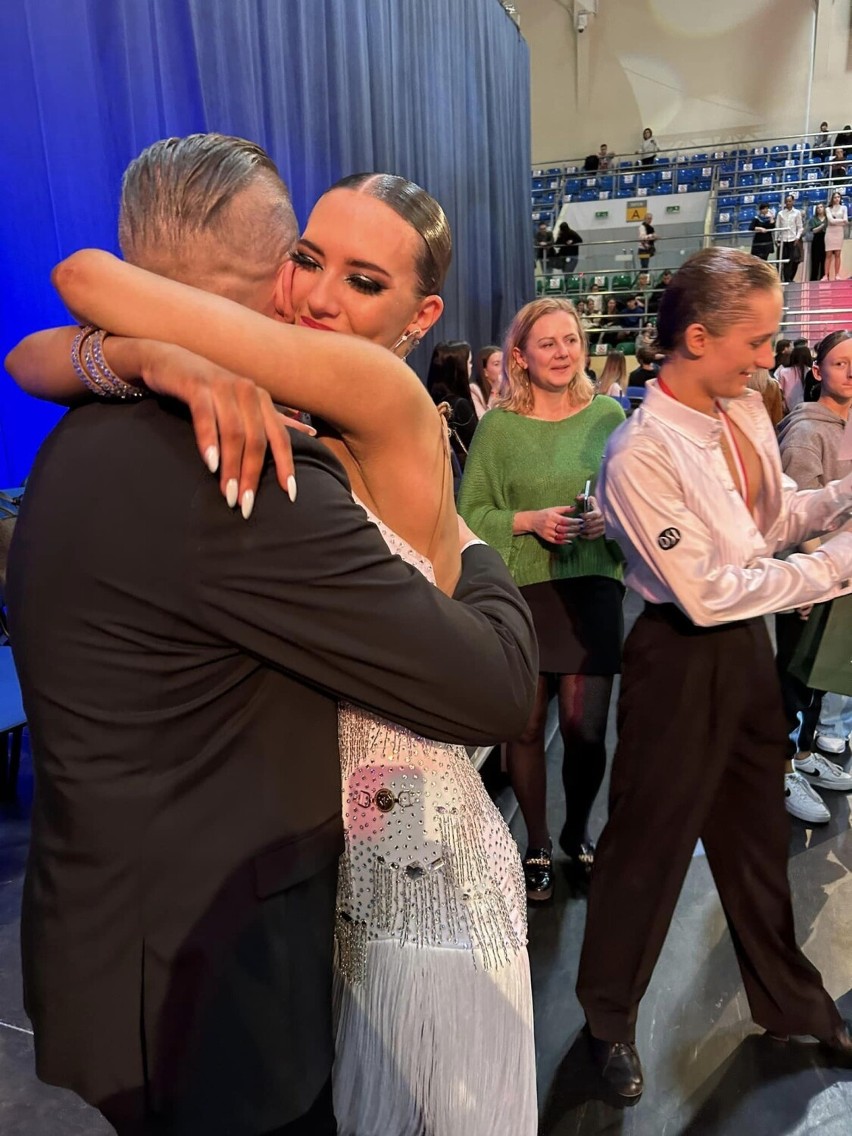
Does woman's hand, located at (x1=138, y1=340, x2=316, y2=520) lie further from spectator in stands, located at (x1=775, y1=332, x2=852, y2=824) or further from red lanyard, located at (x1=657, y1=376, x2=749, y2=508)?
spectator in stands, located at (x1=775, y1=332, x2=852, y2=824)

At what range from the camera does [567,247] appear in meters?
13.1

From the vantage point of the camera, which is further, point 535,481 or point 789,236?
point 789,236

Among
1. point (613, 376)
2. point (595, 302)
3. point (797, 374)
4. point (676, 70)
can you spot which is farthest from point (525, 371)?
point (676, 70)

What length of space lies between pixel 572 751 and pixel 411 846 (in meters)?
1.59

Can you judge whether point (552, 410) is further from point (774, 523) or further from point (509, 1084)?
point (509, 1084)

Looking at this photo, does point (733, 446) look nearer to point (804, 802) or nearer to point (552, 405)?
point (552, 405)

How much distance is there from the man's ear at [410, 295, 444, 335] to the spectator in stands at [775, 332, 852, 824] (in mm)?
1913

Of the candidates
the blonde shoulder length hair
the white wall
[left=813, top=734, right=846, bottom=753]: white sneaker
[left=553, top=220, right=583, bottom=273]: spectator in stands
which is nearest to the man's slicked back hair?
the blonde shoulder length hair

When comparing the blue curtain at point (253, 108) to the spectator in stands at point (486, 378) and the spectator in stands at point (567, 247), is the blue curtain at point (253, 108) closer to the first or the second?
the spectator in stands at point (486, 378)

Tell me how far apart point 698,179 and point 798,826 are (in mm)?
13890

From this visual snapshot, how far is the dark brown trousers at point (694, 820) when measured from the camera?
145 cm

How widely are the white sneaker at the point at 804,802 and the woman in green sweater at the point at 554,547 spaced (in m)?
0.73

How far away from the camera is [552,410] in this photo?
2271 millimetres

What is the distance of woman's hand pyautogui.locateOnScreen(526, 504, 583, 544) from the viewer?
2.04 metres
